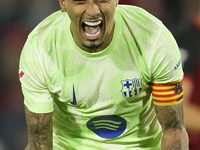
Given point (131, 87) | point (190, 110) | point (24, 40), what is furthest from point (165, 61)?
point (24, 40)

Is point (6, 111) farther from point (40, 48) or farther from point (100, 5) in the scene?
point (100, 5)

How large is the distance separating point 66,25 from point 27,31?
0.58m

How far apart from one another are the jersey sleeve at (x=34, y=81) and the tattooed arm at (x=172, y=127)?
395 millimetres

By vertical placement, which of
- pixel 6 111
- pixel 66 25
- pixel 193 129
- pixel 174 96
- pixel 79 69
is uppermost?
pixel 66 25

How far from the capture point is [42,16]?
5.79ft

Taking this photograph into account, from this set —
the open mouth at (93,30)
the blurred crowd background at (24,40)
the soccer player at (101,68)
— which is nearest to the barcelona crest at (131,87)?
the soccer player at (101,68)

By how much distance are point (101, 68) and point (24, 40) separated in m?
0.69

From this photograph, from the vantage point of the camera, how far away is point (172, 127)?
4.25 feet

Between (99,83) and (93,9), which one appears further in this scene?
(99,83)

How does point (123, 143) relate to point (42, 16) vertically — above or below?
below

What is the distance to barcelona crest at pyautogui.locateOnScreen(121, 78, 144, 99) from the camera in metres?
1.26

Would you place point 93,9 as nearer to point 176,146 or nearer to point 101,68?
point 101,68

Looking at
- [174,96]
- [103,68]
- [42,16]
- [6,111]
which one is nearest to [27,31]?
[42,16]

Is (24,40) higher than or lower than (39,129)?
higher
